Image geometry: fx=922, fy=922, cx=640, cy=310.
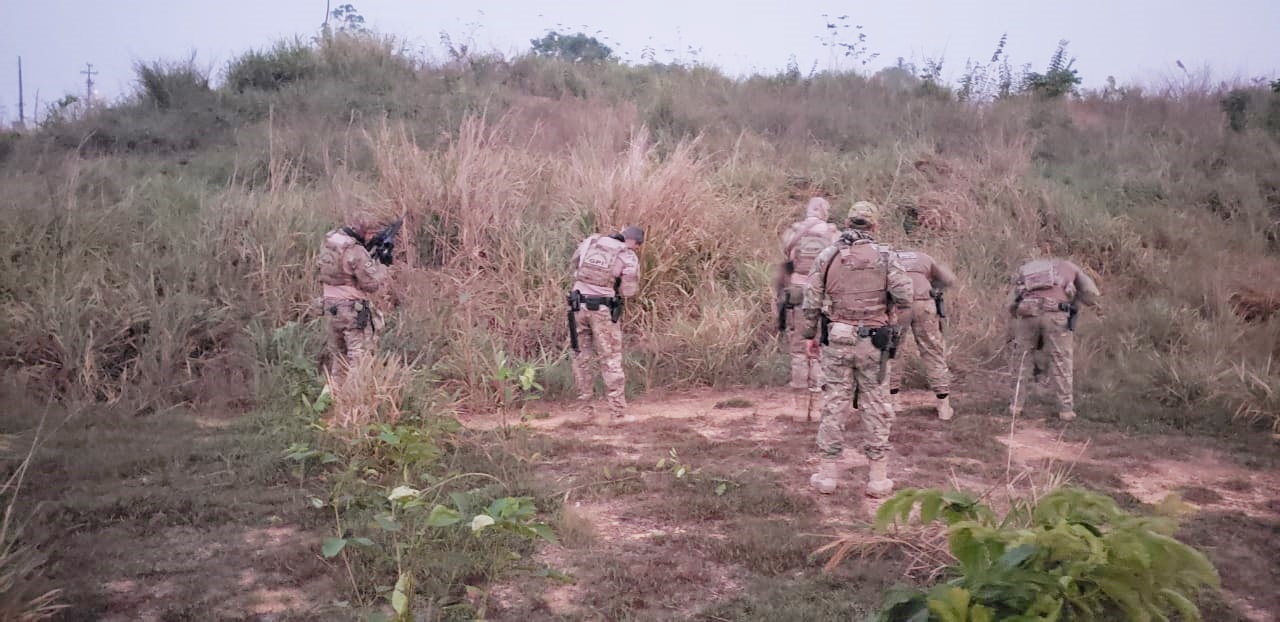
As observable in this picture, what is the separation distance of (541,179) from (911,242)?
4.84 m

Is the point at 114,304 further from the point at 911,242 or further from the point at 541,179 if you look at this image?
the point at 911,242

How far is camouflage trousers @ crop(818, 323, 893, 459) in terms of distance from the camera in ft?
18.4

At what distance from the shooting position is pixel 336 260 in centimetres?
720

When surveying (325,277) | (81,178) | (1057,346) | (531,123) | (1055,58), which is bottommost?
(1057,346)

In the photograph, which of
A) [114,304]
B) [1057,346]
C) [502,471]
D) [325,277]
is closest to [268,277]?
[114,304]

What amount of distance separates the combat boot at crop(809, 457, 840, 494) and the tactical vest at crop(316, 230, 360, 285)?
3.90 metres

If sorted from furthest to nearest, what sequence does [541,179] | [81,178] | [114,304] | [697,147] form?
[697,147] → [541,179] → [81,178] → [114,304]

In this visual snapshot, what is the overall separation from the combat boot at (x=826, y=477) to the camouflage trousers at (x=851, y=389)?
0.07 metres

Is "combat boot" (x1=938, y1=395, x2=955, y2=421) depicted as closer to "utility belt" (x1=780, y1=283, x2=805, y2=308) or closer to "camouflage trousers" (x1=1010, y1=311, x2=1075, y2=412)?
"camouflage trousers" (x1=1010, y1=311, x2=1075, y2=412)

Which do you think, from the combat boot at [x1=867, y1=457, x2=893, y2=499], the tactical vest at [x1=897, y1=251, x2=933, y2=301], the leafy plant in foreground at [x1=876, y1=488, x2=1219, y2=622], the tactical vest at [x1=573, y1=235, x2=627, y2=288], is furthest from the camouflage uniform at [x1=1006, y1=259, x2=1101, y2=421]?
the leafy plant in foreground at [x1=876, y1=488, x2=1219, y2=622]

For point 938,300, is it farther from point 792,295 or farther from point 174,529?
point 174,529

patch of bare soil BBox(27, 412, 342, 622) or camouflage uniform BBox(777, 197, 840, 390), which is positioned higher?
camouflage uniform BBox(777, 197, 840, 390)

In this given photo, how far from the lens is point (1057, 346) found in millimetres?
7293

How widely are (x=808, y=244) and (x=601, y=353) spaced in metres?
1.92
